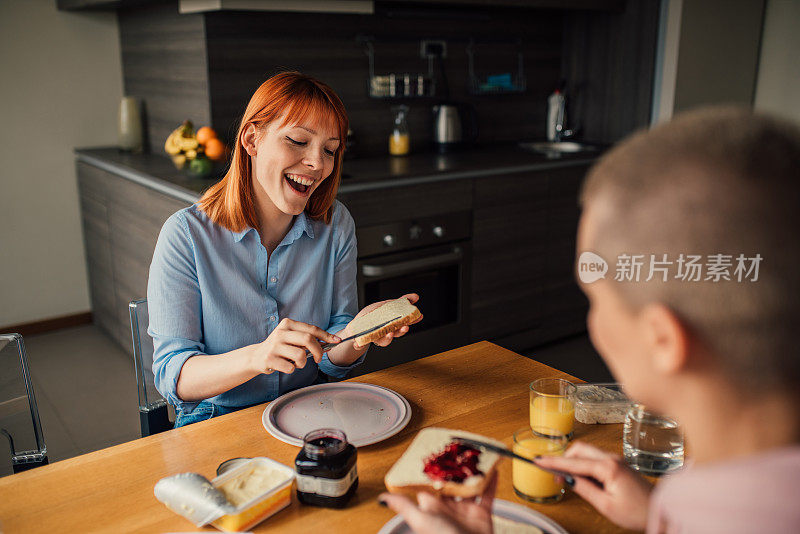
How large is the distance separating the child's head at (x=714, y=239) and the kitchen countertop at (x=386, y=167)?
6.58 feet

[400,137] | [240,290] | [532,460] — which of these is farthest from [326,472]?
[400,137]

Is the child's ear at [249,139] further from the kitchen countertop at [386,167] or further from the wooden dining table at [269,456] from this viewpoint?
the kitchen countertop at [386,167]

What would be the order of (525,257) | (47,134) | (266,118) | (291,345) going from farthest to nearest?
(47,134) < (525,257) < (266,118) < (291,345)

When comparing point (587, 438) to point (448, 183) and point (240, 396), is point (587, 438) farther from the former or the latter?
point (448, 183)

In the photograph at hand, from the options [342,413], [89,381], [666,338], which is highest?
[666,338]

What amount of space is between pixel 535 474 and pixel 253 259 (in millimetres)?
839

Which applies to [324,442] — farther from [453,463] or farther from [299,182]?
[299,182]

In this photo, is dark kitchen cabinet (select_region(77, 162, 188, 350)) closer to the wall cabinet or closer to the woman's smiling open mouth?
the wall cabinet

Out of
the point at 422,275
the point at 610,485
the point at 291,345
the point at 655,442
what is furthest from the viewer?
the point at 422,275

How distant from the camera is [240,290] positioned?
5.01ft

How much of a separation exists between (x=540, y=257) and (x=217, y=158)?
5.15 ft

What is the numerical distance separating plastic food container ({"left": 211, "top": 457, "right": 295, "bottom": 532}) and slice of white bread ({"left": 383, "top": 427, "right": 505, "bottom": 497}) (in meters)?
0.15

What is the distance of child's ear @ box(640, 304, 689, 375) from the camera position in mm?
566

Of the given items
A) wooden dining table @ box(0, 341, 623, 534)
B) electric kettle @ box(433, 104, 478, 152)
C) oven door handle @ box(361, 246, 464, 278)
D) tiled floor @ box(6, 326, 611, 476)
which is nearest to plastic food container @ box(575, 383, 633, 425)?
wooden dining table @ box(0, 341, 623, 534)
